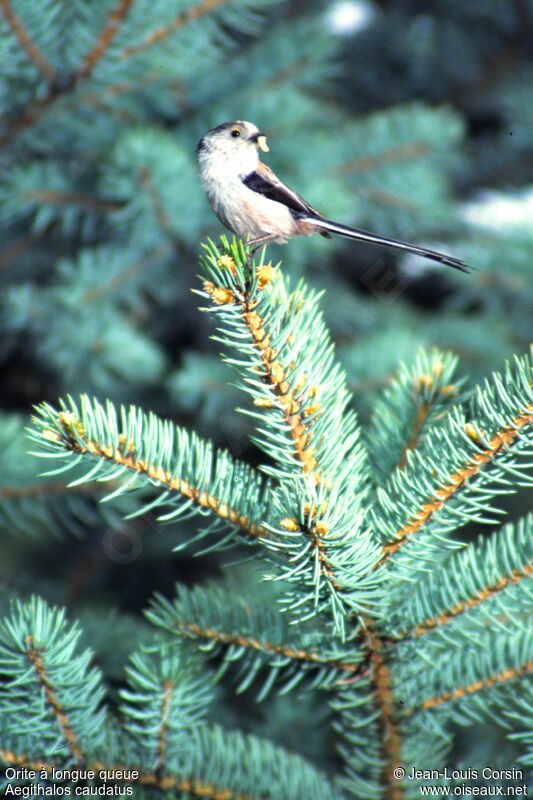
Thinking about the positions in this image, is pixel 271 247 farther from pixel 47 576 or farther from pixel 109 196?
pixel 47 576

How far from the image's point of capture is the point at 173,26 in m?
1.13

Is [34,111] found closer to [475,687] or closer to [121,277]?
[121,277]

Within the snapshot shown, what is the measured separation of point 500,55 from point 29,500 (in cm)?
174

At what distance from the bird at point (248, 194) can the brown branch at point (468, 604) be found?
17.0 inches

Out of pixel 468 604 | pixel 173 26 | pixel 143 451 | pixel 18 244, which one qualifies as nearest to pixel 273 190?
pixel 173 26

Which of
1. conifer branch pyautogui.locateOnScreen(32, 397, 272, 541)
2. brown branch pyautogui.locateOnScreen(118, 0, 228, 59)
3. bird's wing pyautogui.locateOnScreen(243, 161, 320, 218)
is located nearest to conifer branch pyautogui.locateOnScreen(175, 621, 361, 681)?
conifer branch pyautogui.locateOnScreen(32, 397, 272, 541)

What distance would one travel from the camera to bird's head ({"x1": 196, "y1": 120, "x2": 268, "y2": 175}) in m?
1.01

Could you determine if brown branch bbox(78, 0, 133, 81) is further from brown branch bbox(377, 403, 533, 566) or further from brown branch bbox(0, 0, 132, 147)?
brown branch bbox(377, 403, 533, 566)

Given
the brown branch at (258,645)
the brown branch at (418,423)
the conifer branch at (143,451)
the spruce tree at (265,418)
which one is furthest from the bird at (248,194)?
the brown branch at (258,645)

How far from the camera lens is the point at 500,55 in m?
1.90

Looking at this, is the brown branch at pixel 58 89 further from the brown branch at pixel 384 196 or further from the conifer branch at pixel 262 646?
the conifer branch at pixel 262 646

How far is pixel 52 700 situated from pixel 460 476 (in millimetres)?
472

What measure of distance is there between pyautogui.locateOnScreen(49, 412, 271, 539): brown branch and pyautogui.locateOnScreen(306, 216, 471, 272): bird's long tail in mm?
350

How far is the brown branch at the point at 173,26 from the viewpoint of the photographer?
1.12 m
